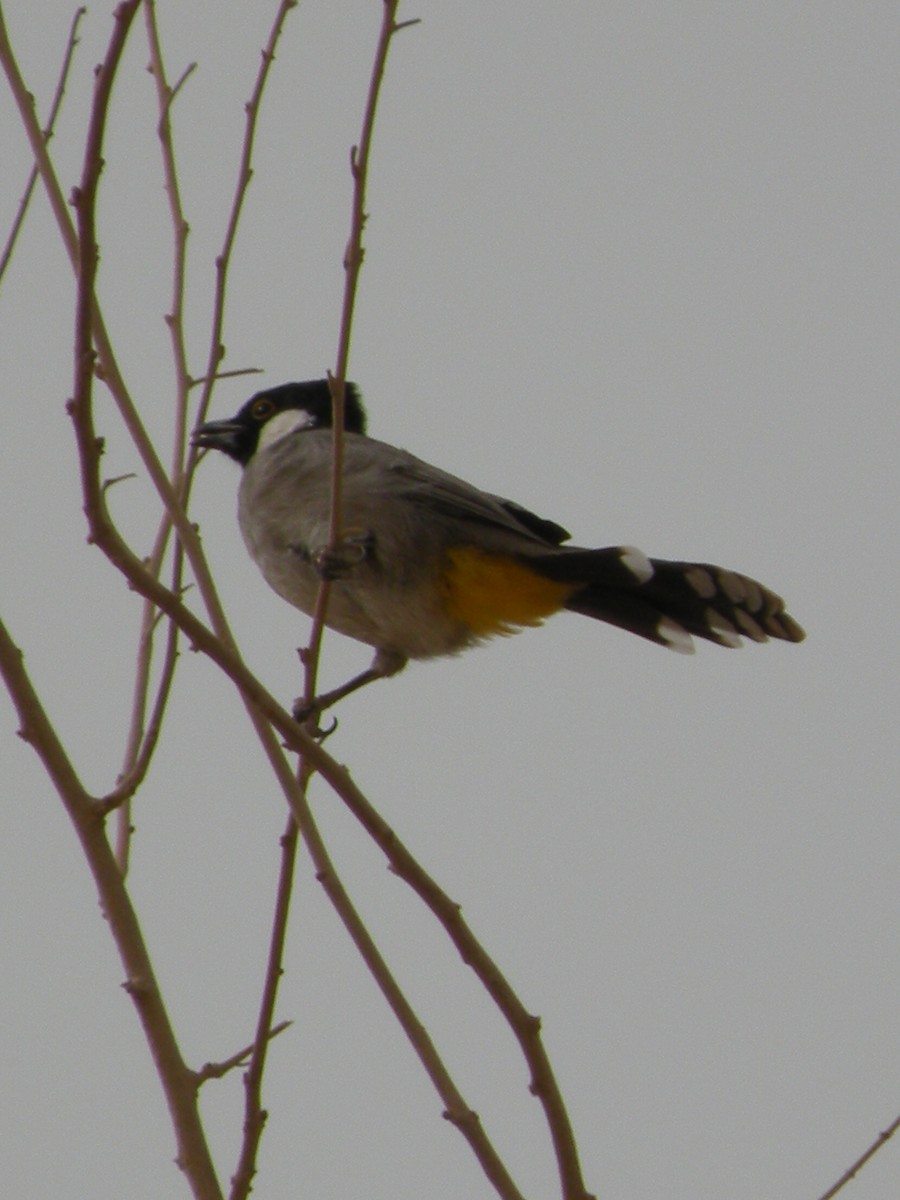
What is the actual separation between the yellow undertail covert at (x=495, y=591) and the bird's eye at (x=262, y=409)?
4.19 feet

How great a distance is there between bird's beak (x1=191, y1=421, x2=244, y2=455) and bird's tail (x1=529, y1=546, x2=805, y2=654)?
1455mm

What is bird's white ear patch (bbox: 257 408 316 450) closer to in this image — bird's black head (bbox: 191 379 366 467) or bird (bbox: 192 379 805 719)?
bird's black head (bbox: 191 379 366 467)

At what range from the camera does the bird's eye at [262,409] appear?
5352mm

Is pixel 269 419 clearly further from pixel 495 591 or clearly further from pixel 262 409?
pixel 495 591

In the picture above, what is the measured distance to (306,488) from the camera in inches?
177

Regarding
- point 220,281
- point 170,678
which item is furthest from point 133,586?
point 220,281

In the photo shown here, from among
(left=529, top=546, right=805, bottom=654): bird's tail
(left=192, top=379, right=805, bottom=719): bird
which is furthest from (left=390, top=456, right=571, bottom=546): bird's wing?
(left=529, top=546, right=805, bottom=654): bird's tail

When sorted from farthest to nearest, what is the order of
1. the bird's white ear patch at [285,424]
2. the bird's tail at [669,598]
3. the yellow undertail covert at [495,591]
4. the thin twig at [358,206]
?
the bird's white ear patch at [285,424], the yellow undertail covert at [495,591], the bird's tail at [669,598], the thin twig at [358,206]

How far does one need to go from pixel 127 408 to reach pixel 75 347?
659mm

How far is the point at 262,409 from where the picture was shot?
17.6ft

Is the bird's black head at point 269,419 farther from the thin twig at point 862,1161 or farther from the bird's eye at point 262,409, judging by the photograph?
the thin twig at point 862,1161

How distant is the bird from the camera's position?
405 cm


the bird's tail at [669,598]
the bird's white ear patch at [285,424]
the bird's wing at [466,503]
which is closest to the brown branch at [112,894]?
the bird's tail at [669,598]

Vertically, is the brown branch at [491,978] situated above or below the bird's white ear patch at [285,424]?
below
